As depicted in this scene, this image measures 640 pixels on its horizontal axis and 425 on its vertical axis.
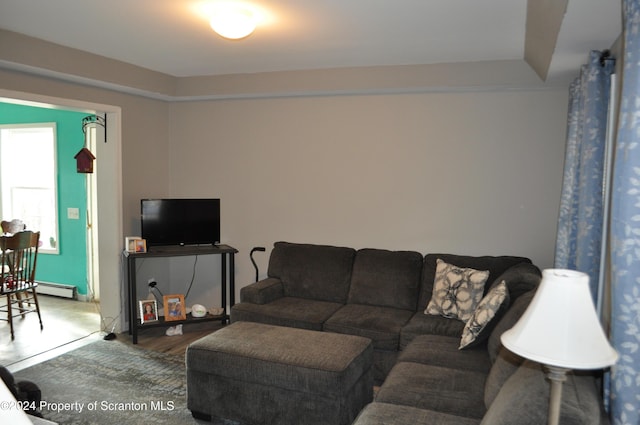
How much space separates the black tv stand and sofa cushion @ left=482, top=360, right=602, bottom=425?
3.31 m

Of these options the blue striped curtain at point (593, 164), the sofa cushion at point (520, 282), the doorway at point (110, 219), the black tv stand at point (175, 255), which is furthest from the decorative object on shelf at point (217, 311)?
the blue striped curtain at point (593, 164)

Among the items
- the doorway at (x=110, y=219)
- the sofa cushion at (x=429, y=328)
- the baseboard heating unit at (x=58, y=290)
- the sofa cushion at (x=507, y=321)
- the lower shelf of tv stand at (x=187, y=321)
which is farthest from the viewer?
the baseboard heating unit at (x=58, y=290)

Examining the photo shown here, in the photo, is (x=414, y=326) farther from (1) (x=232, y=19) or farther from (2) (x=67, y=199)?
(2) (x=67, y=199)

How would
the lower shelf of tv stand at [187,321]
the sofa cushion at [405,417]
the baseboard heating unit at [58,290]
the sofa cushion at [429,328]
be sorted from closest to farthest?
1. the sofa cushion at [405,417]
2. the sofa cushion at [429,328]
3. the lower shelf of tv stand at [187,321]
4. the baseboard heating unit at [58,290]

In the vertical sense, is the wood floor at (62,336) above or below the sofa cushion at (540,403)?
below

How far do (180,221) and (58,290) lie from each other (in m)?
2.36

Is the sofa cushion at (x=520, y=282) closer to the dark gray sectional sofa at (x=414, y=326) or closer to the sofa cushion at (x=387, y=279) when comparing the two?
the dark gray sectional sofa at (x=414, y=326)

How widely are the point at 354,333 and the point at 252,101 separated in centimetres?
263

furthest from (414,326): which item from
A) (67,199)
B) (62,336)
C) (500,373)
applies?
(67,199)

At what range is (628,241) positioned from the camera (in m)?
1.62

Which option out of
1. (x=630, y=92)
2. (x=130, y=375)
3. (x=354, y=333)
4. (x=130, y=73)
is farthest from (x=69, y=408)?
(x=630, y=92)

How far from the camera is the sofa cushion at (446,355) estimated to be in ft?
9.39

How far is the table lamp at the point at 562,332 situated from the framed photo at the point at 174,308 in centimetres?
375

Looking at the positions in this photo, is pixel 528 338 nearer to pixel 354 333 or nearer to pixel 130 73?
pixel 354 333
